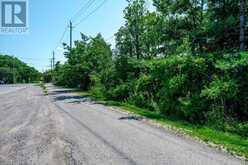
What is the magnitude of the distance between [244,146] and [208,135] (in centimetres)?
150

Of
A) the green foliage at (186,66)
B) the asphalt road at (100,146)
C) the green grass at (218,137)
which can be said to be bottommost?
the asphalt road at (100,146)

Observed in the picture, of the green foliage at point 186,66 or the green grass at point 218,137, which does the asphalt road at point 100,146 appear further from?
the green foliage at point 186,66

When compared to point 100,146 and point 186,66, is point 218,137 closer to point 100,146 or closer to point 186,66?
point 100,146

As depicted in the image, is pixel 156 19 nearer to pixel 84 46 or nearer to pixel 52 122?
pixel 52 122

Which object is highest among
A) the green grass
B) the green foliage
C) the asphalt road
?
the green foliage

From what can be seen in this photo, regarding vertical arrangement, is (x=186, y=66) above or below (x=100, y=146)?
above

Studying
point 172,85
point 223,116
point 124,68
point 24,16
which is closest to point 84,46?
point 24,16

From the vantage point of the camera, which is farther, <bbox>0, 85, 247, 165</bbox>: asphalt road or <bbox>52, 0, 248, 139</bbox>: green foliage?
<bbox>52, 0, 248, 139</bbox>: green foliage

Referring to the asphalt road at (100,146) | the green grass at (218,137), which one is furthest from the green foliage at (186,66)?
the asphalt road at (100,146)

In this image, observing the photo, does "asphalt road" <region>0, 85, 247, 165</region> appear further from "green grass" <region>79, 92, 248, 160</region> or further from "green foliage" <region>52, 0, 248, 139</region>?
"green foliage" <region>52, 0, 248, 139</region>

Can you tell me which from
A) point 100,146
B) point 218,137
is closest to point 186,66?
point 218,137

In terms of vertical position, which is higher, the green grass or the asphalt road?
the green grass

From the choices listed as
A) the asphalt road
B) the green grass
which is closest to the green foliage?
the green grass

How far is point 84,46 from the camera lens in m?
44.4
